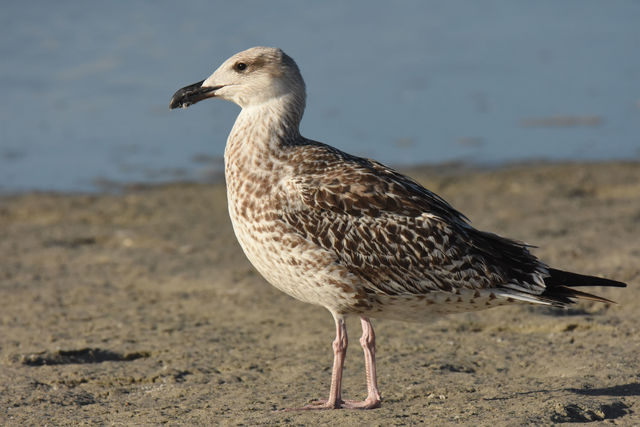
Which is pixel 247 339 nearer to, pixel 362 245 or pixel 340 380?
pixel 340 380

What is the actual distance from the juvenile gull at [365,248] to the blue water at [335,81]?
284 inches

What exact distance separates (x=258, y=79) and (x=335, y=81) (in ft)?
34.5

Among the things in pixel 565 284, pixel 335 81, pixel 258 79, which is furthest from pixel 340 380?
pixel 335 81

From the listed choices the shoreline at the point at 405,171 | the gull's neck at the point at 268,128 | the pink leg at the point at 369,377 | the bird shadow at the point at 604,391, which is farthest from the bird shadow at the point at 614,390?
the shoreline at the point at 405,171

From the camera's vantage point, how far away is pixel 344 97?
15.8 meters

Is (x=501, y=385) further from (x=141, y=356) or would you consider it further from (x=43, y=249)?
(x=43, y=249)

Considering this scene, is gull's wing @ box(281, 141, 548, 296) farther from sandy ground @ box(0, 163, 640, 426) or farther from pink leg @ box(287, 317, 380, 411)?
sandy ground @ box(0, 163, 640, 426)

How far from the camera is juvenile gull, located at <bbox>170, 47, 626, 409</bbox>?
5645mm

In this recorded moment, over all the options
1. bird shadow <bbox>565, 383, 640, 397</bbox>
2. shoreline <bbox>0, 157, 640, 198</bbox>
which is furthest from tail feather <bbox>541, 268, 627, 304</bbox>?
shoreline <bbox>0, 157, 640, 198</bbox>

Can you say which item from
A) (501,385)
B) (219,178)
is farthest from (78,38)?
(501,385)

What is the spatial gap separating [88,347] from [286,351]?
1413mm

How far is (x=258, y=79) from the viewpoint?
6262 millimetres

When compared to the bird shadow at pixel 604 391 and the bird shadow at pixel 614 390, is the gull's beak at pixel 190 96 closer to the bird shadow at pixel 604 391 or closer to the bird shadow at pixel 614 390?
the bird shadow at pixel 604 391

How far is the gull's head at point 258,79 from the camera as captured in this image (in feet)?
20.6
